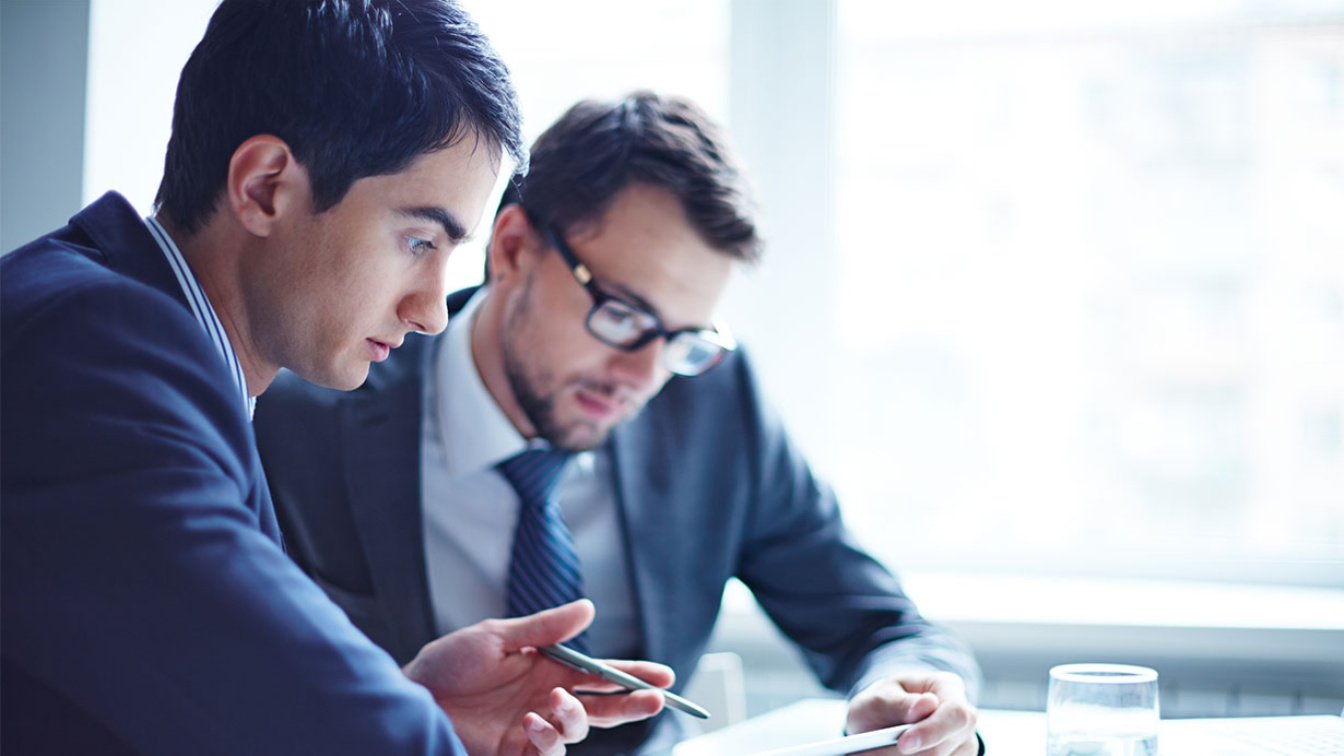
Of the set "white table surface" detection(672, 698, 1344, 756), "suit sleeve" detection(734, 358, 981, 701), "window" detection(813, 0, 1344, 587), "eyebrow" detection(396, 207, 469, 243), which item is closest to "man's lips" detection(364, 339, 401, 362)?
"eyebrow" detection(396, 207, 469, 243)

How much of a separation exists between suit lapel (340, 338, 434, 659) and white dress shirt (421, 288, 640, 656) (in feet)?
0.18

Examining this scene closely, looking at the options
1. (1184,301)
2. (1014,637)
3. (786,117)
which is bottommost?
(1014,637)

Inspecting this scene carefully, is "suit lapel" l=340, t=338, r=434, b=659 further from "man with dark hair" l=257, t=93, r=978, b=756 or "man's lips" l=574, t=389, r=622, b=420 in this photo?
"man's lips" l=574, t=389, r=622, b=420

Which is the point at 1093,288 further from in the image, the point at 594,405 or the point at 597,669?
the point at 597,669

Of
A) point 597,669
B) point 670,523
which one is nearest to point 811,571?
point 670,523

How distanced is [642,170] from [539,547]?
551 mm

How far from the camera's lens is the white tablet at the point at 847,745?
0.93 metres

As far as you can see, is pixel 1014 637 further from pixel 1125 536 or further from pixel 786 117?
pixel 786 117

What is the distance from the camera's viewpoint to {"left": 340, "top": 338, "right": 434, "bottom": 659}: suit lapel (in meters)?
1.37

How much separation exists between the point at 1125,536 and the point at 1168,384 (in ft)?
1.13

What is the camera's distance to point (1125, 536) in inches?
91.0

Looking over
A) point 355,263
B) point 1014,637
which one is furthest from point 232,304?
point 1014,637

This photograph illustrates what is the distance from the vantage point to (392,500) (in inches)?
54.5

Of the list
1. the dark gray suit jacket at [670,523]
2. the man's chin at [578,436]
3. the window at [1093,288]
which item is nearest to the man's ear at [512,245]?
the dark gray suit jacket at [670,523]
